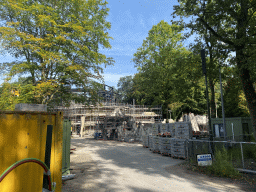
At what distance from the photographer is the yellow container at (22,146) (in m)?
3.44

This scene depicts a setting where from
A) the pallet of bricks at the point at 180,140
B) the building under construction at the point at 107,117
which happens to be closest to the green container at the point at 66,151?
the pallet of bricks at the point at 180,140

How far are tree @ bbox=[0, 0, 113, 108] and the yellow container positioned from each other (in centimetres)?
918

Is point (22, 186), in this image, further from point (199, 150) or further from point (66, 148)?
point (199, 150)

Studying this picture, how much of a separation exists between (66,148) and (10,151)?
4.85m

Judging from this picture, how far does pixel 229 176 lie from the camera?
7.50 metres

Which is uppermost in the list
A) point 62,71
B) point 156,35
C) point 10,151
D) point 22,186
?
point 156,35

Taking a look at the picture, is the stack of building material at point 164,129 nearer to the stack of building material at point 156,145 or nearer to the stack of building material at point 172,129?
the stack of building material at point 172,129

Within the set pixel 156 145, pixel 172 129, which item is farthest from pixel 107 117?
pixel 172 129

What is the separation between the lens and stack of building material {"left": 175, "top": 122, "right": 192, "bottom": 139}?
12.6m

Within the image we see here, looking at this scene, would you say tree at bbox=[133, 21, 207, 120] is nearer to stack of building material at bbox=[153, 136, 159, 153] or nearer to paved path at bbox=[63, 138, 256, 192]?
stack of building material at bbox=[153, 136, 159, 153]

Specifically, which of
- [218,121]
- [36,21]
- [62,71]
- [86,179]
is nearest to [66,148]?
[86,179]

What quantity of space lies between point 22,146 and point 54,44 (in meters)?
12.0

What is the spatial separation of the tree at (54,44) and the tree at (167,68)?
7.40m

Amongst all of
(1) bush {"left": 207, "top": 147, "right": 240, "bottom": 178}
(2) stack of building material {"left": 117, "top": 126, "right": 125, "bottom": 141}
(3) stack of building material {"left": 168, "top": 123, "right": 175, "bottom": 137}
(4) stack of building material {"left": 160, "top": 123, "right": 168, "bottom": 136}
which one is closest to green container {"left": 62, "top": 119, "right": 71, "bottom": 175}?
(1) bush {"left": 207, "top": 147, "right": 240, "bottom": 178}
